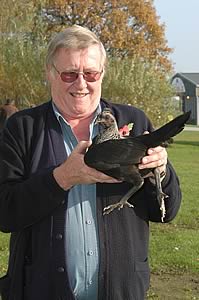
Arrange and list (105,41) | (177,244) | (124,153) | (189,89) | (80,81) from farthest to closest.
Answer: (189,89) < (105,41) < (177,244) < (80,81) < (124,153)

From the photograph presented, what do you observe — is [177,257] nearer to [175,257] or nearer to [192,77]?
[175,257]

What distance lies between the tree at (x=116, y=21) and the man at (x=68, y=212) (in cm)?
3495

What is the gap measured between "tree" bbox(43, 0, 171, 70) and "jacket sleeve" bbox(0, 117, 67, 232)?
3505 centimetres

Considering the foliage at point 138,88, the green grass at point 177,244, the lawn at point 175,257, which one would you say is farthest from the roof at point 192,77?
the lawn at point 175,257

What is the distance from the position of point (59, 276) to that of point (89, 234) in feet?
0.83

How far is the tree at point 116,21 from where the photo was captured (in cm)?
3800

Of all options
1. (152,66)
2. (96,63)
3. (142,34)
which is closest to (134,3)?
(142,34)

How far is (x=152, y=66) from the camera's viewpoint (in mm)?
33156

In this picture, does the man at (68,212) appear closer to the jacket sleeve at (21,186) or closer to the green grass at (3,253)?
the jacket sleeve at (21,186)

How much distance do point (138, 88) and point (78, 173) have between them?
28.9 meters

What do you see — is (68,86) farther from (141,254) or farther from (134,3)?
(134,3)

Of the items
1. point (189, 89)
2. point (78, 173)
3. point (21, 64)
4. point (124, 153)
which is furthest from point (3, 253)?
point (189, 89)

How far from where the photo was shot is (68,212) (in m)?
2.90

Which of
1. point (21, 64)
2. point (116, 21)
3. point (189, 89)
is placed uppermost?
point (116, 21)
